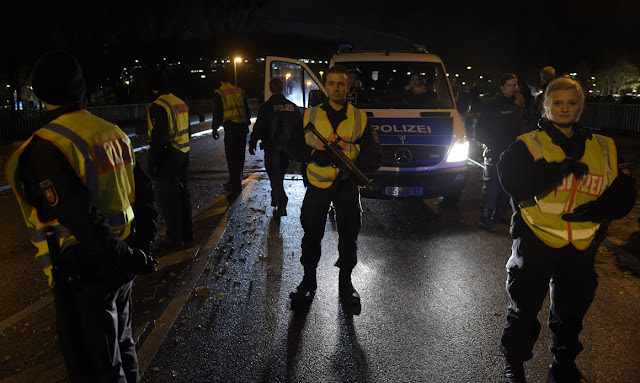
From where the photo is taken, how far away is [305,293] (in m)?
4.54

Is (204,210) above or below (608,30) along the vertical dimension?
below

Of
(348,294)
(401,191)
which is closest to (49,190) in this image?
(348,294)

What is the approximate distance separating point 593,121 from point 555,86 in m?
23.1

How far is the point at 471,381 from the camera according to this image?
11.0 feet

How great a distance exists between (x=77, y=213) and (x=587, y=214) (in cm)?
262

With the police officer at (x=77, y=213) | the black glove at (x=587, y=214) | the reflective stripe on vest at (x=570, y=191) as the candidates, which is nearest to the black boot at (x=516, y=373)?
the reflective stripe on vest at (x=570, y=191)

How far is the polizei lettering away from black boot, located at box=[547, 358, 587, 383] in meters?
4.33

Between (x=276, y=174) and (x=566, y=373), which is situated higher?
(x=276, y=174)

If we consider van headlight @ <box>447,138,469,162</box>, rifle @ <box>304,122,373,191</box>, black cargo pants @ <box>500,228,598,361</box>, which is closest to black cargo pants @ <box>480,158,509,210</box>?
van headlight @ <box>447,138,469,162</box>

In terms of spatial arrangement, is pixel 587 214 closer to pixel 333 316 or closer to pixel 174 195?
pixel 333 316

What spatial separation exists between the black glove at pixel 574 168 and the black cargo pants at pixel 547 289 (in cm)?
44

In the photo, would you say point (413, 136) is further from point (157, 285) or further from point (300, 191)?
point (157, 285)

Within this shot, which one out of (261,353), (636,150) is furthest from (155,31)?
(261,353)

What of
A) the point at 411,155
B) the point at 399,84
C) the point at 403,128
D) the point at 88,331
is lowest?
the point at 88,331
